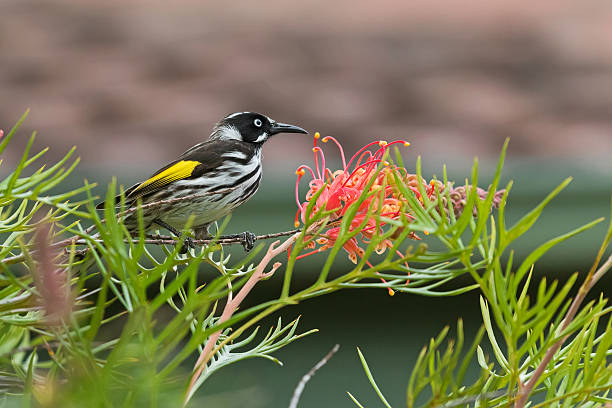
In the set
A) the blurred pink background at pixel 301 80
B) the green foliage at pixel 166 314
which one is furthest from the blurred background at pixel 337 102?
the green foliage at pixel 166 314

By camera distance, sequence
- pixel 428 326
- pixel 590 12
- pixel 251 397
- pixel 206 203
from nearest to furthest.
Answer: pixel 251 397 < pixel 206 203 < pixel 428 326 < pixel 590 12

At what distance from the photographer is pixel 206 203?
967mm

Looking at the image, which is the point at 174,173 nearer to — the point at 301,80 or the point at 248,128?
the point at 248,128

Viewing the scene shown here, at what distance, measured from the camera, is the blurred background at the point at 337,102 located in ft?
5.46

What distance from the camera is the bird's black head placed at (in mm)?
1396

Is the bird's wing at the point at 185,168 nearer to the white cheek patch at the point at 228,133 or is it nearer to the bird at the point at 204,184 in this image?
the bird at the point at 204,184

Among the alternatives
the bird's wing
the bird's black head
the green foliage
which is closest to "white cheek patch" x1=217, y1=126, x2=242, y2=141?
the bird's black head

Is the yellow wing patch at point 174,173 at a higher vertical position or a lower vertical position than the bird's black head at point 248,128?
lower

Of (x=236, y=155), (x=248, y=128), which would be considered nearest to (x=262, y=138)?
(x=248, y=128)

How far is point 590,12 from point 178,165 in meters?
2.72

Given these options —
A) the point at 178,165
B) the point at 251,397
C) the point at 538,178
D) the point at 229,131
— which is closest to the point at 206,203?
the point at 178,165

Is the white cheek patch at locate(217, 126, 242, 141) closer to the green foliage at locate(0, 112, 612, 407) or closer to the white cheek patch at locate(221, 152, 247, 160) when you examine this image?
the white cheek patch at locate(221, 152, 247, 160)

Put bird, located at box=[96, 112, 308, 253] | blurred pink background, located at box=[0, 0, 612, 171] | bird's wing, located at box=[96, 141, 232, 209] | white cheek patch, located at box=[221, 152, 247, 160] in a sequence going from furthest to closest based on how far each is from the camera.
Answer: blurred pink background, located at box=[0, 0, 612, 171] < white cheek patch, located at box=[221, 152, 247, 160] < bird's wing, located at box=[96, 141, 232, 209] < bird, located at box=[96, 112, 308, 253]

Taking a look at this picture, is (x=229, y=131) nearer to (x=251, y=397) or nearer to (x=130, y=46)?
(x=251, y=397)
